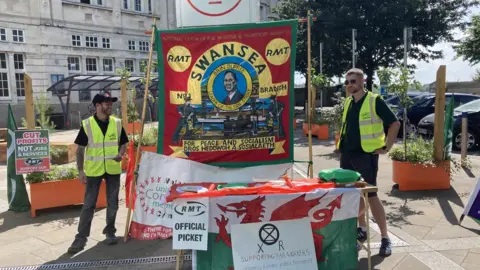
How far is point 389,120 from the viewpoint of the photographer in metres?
4.12

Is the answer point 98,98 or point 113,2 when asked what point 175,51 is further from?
point 113,2

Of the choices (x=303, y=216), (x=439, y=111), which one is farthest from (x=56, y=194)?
(x=439, y=111)

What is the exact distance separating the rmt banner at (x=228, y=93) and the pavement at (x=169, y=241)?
1.28m

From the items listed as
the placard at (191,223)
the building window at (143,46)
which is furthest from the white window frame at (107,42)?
the placard at (191,223)

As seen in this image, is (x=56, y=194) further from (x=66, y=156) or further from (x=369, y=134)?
(x=66, y=156)

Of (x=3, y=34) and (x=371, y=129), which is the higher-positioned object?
(x=3, y=34)

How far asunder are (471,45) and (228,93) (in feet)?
74.7

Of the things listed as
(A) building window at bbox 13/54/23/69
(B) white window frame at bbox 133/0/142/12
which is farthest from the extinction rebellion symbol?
(B) white window frame at bbox 133/0/142/12

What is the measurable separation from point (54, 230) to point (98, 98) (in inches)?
79.2

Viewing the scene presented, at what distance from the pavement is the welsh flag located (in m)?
0.51

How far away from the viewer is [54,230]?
5.32 meters

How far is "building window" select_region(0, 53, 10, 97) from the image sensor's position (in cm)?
2438

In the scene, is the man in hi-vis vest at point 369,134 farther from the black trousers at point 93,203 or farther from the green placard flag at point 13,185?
the green placard flag at point 13,185

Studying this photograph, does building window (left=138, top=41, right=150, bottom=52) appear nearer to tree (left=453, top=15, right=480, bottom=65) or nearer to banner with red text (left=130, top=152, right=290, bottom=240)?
tree (left=453, top=15, right=480, bottom=65)
